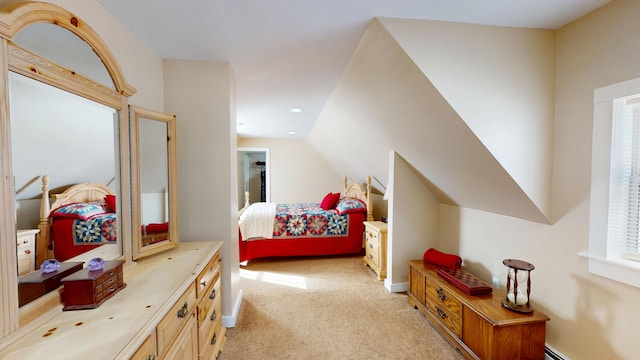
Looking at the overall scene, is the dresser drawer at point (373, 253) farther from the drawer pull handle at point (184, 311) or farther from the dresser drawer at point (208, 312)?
the drawer pull handle at point (184, 311)

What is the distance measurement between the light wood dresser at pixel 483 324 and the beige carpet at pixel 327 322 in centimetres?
15

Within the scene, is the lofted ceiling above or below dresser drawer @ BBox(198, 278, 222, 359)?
above

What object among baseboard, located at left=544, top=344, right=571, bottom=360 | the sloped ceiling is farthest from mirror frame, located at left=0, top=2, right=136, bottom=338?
baseboard, located at left=544, top=344, right=571, bottom=360

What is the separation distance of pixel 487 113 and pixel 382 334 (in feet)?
6.18

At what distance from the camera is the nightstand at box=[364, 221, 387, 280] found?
3123mm

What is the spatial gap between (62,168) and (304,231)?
9.93 feet

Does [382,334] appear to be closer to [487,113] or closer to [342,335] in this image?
[342,335]

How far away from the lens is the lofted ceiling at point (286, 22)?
135 cm

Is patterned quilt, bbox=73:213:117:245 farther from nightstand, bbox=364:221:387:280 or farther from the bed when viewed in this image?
nightstand, bbox=364:221:387:280

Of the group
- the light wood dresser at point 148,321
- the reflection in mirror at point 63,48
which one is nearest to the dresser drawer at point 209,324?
the light wood dresser at point 148,321

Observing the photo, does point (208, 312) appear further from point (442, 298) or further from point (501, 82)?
point (501, 82)

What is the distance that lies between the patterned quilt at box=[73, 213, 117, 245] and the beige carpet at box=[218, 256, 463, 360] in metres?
1.17

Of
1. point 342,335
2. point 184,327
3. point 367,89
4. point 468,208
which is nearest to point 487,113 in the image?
point 367,89

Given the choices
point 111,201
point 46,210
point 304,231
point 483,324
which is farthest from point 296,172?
point 46,210
